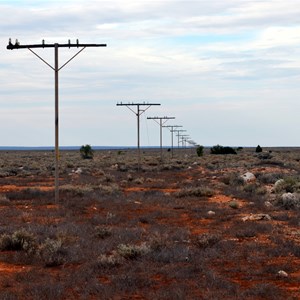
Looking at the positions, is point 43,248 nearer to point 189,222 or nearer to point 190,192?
point 189,222

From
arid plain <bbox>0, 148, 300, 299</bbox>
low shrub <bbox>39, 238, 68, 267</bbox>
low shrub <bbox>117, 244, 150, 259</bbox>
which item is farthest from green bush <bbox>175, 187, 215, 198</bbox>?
low shrub <bbox>117, 244, 150, 259</bbox>

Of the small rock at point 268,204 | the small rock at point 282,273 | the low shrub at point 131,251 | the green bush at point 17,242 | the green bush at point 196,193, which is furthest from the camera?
the green bush at point 196,193

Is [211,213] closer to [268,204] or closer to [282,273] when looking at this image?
[268,204]

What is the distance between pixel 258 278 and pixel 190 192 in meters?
16.7

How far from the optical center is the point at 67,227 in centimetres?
1562

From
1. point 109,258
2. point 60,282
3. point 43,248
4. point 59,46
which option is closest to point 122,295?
point 60,282

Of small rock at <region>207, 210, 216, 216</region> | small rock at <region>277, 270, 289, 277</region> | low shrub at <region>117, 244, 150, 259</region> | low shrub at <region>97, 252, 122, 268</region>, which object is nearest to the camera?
small rock at <region>277, 270, 289, 277</region>

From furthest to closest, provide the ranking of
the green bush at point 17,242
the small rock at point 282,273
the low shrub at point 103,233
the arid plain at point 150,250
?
the low shrub at point 103,233, the green bush at point 17,242, the small rock at point 282,273, the arid plain at point 150,250

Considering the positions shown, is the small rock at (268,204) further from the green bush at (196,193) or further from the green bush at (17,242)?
the green bush at (17,242)

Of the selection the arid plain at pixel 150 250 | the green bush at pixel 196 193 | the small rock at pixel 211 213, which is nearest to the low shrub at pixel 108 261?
the arid plain at pixel 150 250

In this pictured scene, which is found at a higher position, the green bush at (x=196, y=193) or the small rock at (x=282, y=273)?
the green bush at (x=196, y=193)

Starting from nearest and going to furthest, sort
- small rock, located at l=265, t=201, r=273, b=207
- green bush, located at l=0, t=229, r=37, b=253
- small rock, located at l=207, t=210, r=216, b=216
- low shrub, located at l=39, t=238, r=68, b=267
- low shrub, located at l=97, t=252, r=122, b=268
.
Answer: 1. low shrub, located at l=97, t=252, r=122, b=268
2. low shrub, located at l=39, t=238, r=68, b=267
3. green bush, located at l=0, t=229, r=37, b=253
4. small rock, located at l=207, t=210, r=216, b=216
5. small rock, located at l=265, t=201, r=273, b=207

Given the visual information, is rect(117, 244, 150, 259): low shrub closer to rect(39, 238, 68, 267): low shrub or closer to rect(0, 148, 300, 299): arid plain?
rect(0, 148, 300, 299): arid plain

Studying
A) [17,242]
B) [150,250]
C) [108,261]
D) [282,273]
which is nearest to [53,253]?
[17,242]
